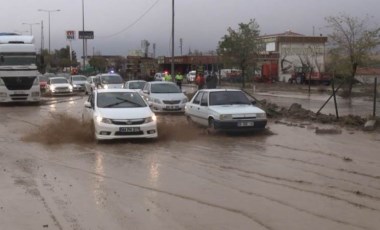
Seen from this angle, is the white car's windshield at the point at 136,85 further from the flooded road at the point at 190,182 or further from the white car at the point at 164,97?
the flooded road at the point at 190,182

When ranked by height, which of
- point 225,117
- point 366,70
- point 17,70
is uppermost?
point 366,70

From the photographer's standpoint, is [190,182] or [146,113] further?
[146,113]

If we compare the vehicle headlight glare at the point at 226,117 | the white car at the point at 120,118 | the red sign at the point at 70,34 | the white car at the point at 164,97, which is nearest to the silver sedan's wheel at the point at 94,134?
the white car at the point at 120,118

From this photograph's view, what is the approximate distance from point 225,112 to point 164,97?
8.63m

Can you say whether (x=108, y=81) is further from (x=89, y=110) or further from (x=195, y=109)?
(x=89, y=110)

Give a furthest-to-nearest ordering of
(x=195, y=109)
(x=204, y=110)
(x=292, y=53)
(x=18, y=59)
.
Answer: (x=292, y=53) → (x=18, y=59) → (x=195, y=109) → (x=204, y=110)

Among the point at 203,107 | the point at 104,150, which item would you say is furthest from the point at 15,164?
the point at 203,107

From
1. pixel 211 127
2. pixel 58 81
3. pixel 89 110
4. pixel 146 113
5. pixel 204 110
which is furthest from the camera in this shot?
pixel 58 81

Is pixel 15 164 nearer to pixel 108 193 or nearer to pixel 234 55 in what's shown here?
pixel 108 193

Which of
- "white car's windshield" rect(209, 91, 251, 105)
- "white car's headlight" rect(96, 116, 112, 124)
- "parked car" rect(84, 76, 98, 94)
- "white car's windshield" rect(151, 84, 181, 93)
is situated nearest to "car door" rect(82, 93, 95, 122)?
"white car's headlight" rect(96, 116, 112, 124)

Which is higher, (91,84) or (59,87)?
(91,84)

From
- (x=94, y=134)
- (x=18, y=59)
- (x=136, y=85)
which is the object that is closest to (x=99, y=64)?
(x=18, y=59)

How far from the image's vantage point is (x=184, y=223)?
6738mm

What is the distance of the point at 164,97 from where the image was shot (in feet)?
79.5
